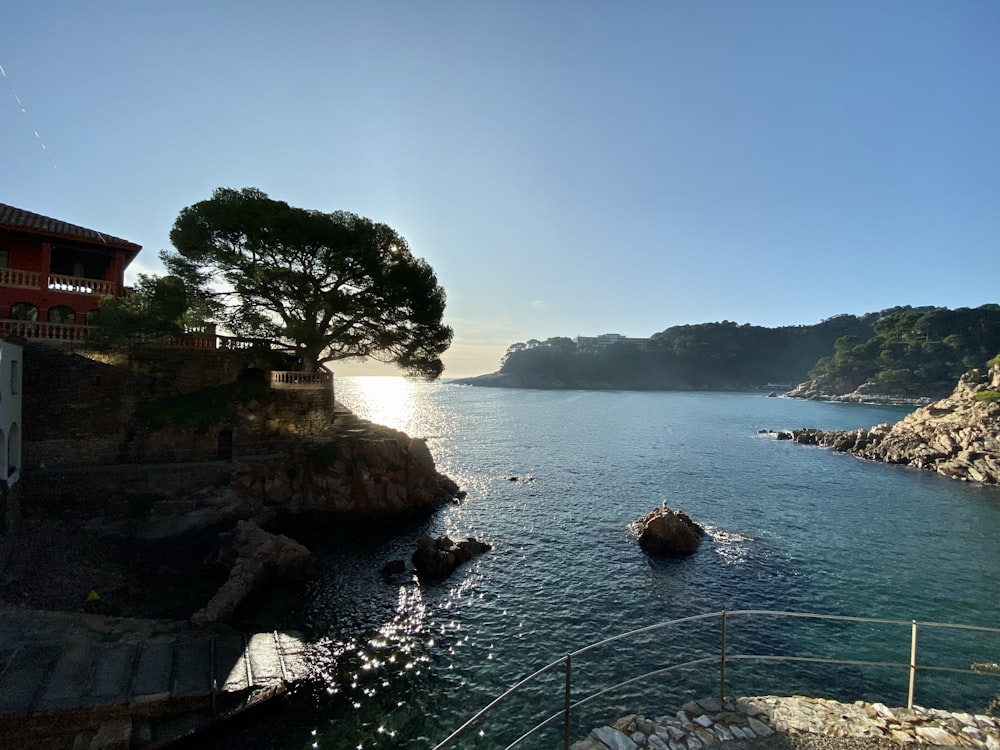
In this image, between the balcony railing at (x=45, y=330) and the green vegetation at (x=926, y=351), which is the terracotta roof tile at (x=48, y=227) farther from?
the green vegetation at (x=926, y=351)

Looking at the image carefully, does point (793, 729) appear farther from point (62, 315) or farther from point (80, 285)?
point (80, 285)

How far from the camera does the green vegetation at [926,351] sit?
13062 cm

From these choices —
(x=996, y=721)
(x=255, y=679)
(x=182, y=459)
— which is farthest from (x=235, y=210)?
(x=996, y=721)

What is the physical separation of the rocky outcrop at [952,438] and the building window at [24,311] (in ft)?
248

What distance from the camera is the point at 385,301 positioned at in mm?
35438

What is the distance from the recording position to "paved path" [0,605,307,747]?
1223cm

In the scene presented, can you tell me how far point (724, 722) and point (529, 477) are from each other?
38391mm

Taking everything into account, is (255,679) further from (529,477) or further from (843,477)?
(843,477)

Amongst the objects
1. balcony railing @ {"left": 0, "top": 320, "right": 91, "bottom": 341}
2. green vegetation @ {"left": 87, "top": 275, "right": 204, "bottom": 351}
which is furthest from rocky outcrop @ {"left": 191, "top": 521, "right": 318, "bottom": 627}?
balcony railing @ {"left": 0, "top": 320, "right": 91, "bottom": 341}

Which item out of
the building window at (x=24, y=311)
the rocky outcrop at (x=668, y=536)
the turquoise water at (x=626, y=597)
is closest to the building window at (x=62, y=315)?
the building window at (x=24, y=311)

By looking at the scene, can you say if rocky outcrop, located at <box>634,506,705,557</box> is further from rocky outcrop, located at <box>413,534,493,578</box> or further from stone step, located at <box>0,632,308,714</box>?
stone step, located at <box>0,632,308,714</box>

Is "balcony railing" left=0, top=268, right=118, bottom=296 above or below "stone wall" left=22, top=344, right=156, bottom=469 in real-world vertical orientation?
above

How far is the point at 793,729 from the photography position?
25.2 ft

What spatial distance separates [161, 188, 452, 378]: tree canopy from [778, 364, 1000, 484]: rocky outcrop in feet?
179
